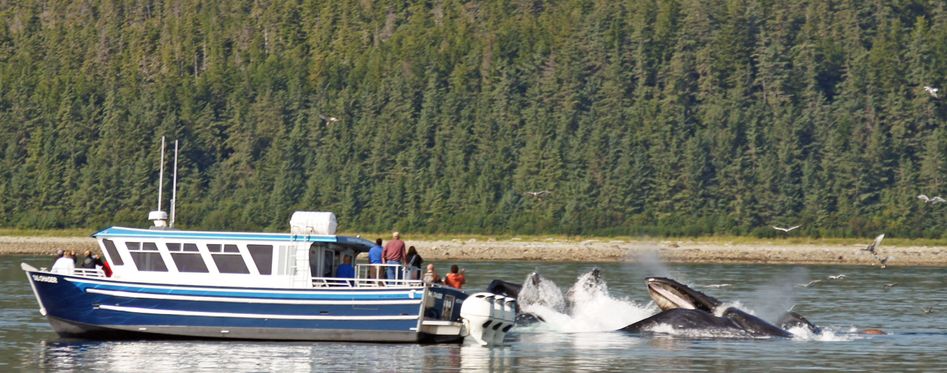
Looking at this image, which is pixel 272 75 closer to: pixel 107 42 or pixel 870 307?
pixel 107 42

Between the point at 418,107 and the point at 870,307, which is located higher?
the point at 418,107

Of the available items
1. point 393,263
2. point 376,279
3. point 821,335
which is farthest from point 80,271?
point 821,335

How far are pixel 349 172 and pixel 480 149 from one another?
1457 cm

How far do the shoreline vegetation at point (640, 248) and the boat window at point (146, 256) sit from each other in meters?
77.9

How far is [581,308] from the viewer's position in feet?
173

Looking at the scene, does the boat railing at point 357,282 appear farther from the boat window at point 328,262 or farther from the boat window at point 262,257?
the boat window at point 262,257

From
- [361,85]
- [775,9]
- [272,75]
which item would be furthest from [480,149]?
[775,9]

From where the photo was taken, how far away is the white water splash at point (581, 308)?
51062 millimetres

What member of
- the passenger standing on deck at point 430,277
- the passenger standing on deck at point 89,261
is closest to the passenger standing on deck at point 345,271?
the passenger standing on deck at point 430,277

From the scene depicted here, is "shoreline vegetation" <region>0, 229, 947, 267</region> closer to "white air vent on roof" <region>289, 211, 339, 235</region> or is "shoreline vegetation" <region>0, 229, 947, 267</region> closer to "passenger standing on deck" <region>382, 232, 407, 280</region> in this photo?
"passenger standing on deck" <region>382, 232, 407, 280</region>

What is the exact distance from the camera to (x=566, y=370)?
37.6 meters

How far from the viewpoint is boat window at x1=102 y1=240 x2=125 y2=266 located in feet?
142

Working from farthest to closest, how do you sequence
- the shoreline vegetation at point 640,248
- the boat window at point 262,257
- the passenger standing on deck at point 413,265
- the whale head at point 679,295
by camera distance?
the shoreline vegetation at point 640,248
the whale head at point 679,295
the passenger standing on deck at point 413,265
the boat window at point 262,257

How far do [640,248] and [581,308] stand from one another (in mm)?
80723
